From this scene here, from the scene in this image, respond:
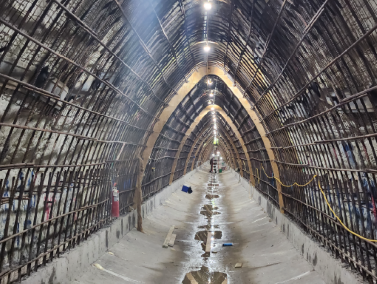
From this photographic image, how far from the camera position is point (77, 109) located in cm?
690

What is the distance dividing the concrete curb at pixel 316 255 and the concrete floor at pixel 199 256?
18 centimetres

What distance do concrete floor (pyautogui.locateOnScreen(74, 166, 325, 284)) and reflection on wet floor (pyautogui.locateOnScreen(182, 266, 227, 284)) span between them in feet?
0.24

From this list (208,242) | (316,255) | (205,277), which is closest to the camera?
(316,255)

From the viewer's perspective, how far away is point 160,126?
Result: 1367cm

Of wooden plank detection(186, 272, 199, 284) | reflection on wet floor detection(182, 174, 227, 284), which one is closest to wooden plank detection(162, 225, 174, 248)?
reflection on wet floor detection(182, 174, 227, 284)

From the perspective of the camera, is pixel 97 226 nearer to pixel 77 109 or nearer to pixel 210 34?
pixel 77 109

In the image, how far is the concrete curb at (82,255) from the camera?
20.1 feet

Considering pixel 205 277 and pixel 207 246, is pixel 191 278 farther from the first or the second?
pixel 207 246

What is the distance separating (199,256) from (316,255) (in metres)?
4.23

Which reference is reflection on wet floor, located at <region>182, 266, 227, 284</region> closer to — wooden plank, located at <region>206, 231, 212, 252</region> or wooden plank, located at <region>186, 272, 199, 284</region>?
wooden plank, located at <region>186, 272, 199, 284</region>

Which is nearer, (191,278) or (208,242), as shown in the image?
(191,278)

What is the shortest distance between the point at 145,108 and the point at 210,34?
307 cm

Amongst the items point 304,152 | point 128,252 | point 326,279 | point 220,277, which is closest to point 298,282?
point 326,279

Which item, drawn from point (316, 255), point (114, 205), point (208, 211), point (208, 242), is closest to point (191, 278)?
point (114, 205)
